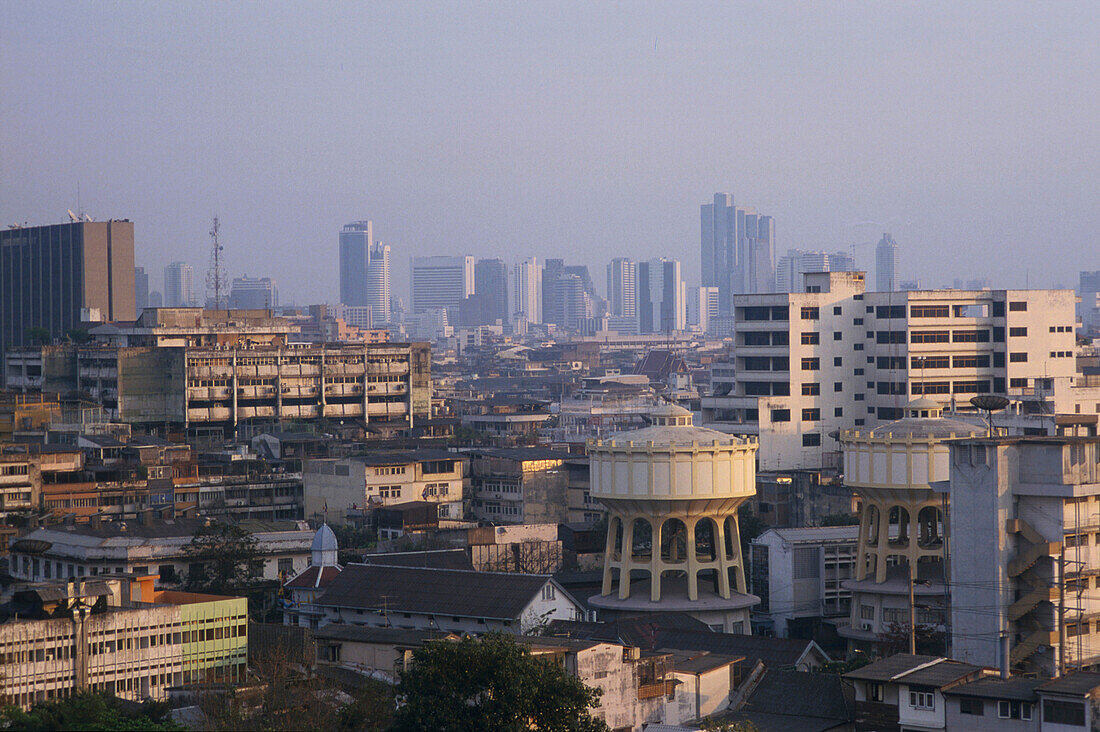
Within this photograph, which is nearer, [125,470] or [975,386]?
[125,470]

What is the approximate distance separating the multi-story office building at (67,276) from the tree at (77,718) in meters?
125

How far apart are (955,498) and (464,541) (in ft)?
84.0

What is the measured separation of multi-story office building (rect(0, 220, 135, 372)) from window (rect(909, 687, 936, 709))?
419 feet

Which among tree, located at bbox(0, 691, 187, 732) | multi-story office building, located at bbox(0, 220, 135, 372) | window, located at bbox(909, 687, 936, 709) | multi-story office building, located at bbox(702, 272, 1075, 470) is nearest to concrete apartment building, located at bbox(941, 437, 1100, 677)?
window, located at bbox(909, 687, 936, 709)

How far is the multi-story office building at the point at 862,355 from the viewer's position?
284ft

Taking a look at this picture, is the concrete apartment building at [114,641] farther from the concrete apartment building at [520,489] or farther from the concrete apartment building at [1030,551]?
the concrete apartment building at [520,489]

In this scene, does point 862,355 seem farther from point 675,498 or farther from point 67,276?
point 67,276

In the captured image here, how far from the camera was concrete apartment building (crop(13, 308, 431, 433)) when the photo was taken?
10169 centimetres

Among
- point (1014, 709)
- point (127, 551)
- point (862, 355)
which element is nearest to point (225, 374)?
point (862, 355)

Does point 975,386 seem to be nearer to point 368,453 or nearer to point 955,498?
point 368,453

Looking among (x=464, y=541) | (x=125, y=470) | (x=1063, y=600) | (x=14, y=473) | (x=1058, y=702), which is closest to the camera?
(x=1058, y=702)

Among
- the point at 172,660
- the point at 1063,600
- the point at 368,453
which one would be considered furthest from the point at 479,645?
the point at 368,453

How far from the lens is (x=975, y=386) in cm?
8925

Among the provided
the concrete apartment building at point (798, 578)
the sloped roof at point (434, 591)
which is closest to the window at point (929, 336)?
the concrete apartment building at point (798, 578)
